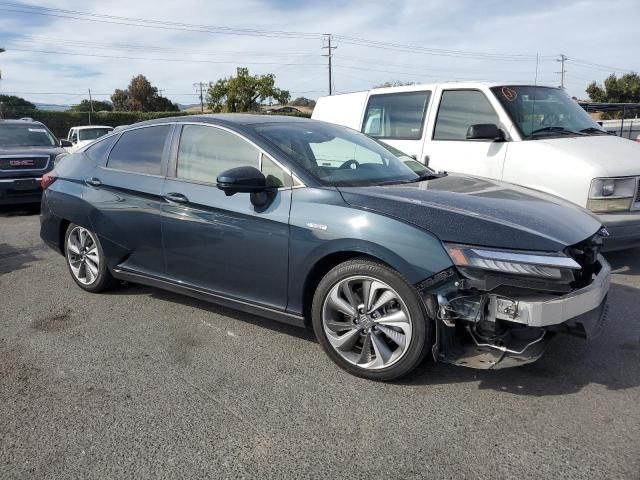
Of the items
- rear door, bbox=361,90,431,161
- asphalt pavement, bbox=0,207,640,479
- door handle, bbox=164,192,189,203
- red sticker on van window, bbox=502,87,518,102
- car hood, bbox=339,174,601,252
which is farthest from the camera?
rear door, bbox=361,90,431,161

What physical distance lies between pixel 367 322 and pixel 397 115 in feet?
14.0

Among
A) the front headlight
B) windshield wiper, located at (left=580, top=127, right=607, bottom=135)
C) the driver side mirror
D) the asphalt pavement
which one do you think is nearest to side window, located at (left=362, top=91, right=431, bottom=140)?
windshield wiper, located at (left=580, top=127, right=607, bottom=135)

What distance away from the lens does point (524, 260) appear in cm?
278

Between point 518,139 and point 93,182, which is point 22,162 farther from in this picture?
point 518,139

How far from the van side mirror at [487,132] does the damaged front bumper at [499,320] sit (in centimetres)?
301

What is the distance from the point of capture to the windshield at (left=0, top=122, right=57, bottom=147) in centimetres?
1033

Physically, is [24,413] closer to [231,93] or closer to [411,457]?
[411,457]

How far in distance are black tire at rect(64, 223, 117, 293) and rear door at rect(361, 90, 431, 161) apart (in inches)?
145

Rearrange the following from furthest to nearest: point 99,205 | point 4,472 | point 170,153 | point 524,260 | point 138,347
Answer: point 99,205
point 170,153
point 138,347
point 524,260
point 4,472

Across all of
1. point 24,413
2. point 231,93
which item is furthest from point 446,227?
point 231,93

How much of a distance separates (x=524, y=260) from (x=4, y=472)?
2.65 m

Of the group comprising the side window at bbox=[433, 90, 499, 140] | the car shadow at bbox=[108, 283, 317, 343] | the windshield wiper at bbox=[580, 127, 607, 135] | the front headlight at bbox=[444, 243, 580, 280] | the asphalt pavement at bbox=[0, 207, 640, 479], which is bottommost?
the asphalt pavement at bbox=[0, 207, 640, 479]

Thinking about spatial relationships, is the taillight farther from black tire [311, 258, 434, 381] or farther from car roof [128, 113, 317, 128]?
black tire [311, 258, 434, 381]

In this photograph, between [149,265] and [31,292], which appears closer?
[149,265]
